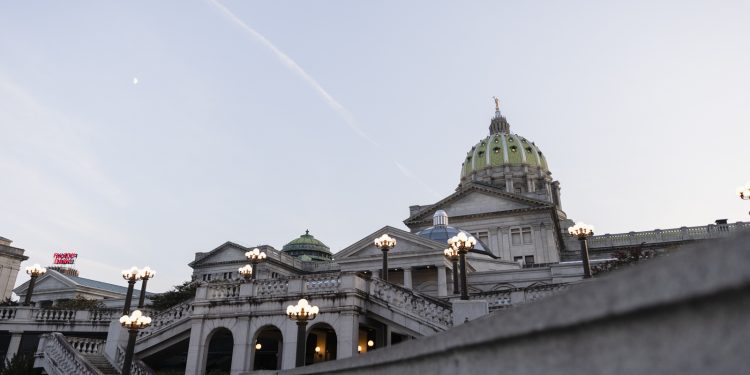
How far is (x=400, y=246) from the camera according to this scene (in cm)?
4806

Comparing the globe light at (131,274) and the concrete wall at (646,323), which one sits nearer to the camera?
the concrete wall at (646,323)

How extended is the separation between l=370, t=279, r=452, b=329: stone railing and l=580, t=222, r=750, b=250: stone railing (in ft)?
203

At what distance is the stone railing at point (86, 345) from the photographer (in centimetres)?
2766

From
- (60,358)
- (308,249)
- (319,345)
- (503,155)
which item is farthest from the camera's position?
(503,155)

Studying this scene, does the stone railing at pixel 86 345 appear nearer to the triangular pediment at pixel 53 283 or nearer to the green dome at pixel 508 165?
the triangular pediment at pixel 53 283

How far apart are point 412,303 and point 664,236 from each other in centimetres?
6667

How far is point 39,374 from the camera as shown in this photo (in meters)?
28.0

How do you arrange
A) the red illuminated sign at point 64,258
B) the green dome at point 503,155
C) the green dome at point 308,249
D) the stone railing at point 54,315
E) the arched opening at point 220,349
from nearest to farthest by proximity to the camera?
the arched opening at point 220,349 < the stone railing at point 54,315 < the green dome at point 308,249 < the red illuminated sign at point 64,258 < the green dome at point 503,155

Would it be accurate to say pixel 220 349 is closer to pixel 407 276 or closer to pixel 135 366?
pixel 135 366

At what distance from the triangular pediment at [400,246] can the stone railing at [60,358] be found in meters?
27.8

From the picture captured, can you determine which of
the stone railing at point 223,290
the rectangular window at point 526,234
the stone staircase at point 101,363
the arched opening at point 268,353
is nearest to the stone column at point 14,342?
the stone staircase at point 101,363

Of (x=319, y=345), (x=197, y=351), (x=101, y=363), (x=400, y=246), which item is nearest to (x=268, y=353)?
(x=319, y=345)

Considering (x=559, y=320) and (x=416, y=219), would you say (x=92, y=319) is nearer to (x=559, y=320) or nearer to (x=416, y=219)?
(x=559, y=320)

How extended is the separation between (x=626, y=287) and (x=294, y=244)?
9167cm
